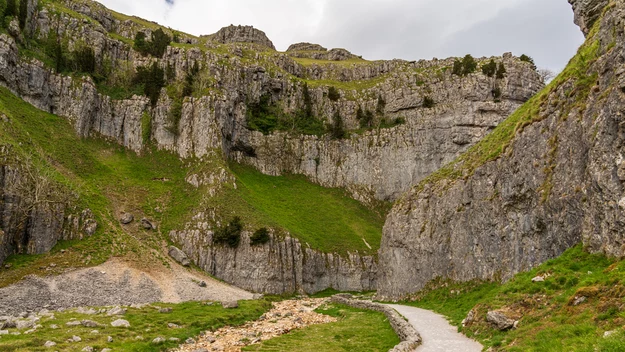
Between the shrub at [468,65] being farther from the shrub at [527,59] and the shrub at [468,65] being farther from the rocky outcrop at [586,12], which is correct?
the rocky outcrop at [586,12]

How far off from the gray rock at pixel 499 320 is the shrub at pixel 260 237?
5179 centimetres

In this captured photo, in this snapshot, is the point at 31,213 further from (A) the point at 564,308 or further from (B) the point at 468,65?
(B) the point at 468,65

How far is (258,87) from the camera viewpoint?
378 feet

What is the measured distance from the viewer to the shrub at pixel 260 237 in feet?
222

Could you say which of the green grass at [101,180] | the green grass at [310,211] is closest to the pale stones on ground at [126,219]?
the green grass at [101,180]

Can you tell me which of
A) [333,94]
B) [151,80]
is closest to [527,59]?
[333,94]

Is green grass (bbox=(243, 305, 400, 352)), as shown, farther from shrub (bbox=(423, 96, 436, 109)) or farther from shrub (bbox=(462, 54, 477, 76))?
shrub (bbox=(462, 54, 477, 76))

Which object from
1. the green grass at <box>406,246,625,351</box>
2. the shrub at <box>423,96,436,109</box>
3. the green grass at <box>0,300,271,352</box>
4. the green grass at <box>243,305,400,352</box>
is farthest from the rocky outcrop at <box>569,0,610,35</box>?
the shrub at <box>423,96,436,109</box>

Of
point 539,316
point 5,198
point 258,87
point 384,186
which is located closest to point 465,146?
point 384,186

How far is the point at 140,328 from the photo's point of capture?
2841 centimetres

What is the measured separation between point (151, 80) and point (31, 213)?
182 feet

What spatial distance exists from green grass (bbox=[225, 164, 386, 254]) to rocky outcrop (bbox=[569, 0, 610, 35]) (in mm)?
57070

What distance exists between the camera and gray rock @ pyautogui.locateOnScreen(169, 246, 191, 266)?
6247 centimetres

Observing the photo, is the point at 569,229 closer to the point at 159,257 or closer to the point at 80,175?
the point at 159,257
